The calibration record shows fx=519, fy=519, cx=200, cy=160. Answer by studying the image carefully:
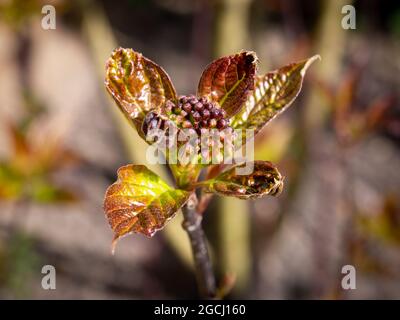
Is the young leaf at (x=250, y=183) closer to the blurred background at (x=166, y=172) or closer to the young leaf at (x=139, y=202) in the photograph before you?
the young leaf at (x=139, y=202)

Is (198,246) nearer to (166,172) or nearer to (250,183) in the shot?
(250,183)

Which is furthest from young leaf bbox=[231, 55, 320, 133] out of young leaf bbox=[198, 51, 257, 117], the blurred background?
the blurred background

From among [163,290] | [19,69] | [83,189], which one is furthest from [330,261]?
[19,69]

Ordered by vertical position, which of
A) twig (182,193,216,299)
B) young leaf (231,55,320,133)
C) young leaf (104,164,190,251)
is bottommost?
twig (182,193,216,299)

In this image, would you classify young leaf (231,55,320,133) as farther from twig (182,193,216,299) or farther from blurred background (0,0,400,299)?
blurred background (0,0,400,299)

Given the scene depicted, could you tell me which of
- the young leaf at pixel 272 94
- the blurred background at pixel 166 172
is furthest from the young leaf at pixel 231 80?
the blurred background at pixel 166 172

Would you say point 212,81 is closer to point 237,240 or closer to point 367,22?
point 237,240
